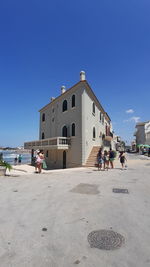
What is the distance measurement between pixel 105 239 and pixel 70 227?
92 centimetres

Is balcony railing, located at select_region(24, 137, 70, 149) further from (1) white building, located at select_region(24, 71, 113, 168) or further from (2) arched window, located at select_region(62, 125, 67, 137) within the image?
(2) arched window, located at select_region(62, 125, 67, 137)

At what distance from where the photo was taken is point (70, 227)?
380 centimetres

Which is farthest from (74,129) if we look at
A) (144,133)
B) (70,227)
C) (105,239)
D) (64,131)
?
(144,133)

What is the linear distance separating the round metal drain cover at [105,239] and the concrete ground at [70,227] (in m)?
0.10

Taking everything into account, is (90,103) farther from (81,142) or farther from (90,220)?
(90,220)

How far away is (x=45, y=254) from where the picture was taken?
9.30 ft

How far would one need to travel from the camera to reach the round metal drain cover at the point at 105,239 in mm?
3053

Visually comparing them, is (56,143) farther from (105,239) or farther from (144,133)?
(144,133)

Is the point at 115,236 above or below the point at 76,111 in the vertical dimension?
below

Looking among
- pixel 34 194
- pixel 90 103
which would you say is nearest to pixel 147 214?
pixel 34 194

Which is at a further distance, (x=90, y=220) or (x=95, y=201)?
(x=95, y=201)

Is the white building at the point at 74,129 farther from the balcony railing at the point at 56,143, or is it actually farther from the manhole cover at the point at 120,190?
the manhole cover at the point at 120,190

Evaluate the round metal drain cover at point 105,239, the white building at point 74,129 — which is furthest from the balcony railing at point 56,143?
the round metal drain cover at point 105,239

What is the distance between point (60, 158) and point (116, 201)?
52.2 ft
